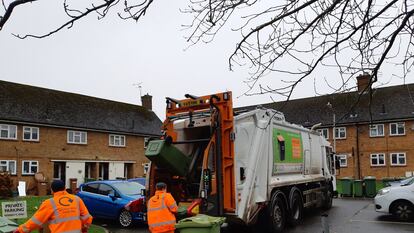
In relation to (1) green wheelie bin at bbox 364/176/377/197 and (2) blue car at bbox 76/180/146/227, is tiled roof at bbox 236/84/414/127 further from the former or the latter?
(2) blue car at bbox 76/180/146/227

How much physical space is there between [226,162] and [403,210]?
6684 mm

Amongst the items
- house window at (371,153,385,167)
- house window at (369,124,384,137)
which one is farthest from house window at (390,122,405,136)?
house window at (371,153,385,167)

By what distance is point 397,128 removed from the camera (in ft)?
115

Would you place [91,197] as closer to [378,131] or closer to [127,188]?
[127,188]

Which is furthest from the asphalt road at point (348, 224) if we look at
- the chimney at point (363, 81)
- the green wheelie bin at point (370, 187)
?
the chimney at point (363, 81)

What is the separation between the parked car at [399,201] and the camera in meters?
12.4

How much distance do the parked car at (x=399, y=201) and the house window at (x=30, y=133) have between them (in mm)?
23145

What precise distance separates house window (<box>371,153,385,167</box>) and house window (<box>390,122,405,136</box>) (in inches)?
82.4

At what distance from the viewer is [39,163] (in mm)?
29000

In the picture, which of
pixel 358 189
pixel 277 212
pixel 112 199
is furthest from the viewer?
pixel 358 189

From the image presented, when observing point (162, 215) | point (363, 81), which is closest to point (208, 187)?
point (162, 215)

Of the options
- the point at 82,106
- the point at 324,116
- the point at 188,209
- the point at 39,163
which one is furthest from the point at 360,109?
the point at 188,209

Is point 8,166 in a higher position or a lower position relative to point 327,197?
higher

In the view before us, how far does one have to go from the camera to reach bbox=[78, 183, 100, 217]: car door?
13.2 metres
